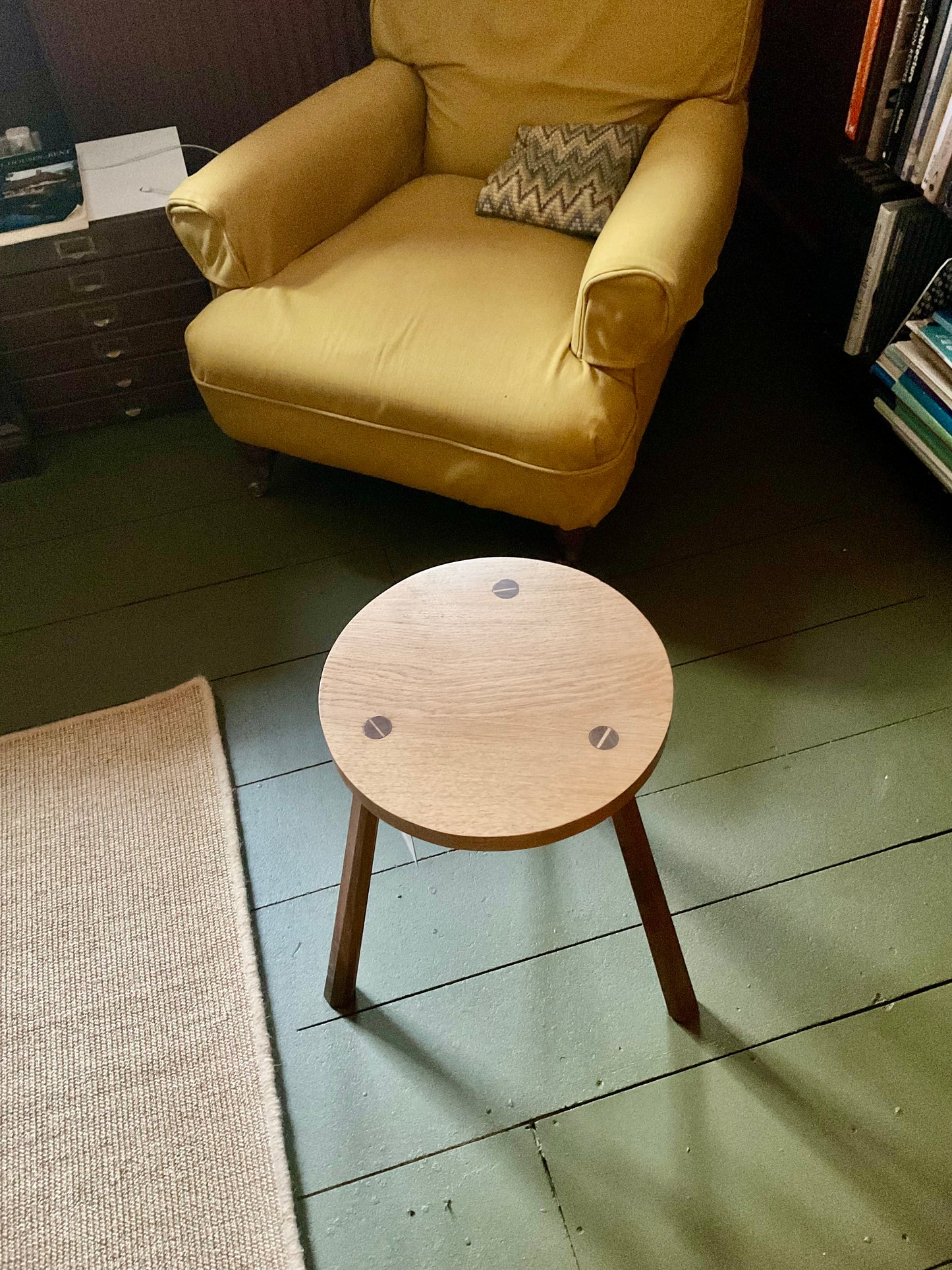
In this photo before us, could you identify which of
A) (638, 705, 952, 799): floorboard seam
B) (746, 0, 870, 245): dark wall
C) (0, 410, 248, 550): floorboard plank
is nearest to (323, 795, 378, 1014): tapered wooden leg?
(638, 705, 952, 799): floorboard seam

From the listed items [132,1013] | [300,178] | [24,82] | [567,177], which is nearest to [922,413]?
[567,177]

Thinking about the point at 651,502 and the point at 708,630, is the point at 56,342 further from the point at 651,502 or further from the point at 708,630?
the point at 708,630

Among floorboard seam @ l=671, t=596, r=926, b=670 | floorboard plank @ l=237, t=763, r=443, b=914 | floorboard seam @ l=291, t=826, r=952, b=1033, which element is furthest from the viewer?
A: floorboard seam @ l=671, t=596, r=926, b=670

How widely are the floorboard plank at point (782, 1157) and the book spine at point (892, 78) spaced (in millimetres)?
1301

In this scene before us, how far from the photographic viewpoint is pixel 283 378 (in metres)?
1.43

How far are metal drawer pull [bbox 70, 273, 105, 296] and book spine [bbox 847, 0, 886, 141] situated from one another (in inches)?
53.5

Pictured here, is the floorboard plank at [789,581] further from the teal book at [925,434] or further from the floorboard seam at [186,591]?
the floorboard seam at [186,591]

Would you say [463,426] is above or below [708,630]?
above

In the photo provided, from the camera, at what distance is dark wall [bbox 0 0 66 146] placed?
1.81 metres

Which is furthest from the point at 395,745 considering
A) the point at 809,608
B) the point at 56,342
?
the point at 56,342

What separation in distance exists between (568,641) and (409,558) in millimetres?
721

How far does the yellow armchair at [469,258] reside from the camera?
130 cm

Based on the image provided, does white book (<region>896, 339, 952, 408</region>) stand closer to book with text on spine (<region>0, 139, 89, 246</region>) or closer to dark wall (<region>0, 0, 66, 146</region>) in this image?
book with text on spine (<region>0, 139, 89, 246</region>)

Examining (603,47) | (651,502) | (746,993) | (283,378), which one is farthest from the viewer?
(651,502)
